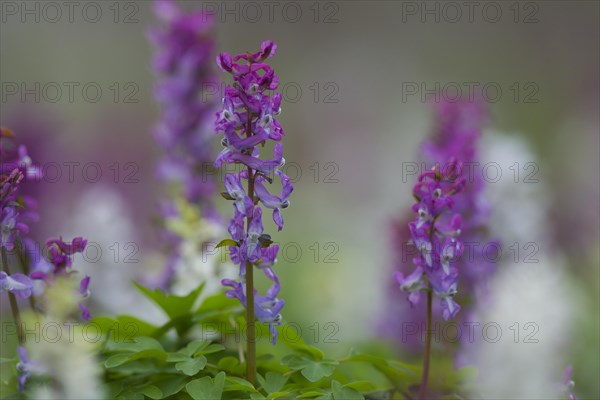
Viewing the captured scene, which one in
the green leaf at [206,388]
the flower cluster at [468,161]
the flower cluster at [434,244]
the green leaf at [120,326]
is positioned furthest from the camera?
the flower cluster at [468,161]

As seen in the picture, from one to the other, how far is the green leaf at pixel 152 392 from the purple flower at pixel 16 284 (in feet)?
1.14

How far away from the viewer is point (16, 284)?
1.81 metres

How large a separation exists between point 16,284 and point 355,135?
671cm

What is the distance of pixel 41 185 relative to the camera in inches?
143

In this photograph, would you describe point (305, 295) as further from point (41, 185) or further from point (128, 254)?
point (41, 185)

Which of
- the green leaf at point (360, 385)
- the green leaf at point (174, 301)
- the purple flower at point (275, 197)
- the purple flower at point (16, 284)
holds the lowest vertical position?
the green leaf at point (360, 385)

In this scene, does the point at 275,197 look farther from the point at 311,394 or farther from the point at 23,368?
the point at 23,368

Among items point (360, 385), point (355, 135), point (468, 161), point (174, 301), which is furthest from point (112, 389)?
point (355, 135)

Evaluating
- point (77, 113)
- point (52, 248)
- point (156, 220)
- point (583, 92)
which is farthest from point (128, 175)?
point (52, 248)

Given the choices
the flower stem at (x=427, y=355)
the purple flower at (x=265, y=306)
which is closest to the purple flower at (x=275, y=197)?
the purple flower at (x=265, y=306)

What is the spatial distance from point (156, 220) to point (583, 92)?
5720mm

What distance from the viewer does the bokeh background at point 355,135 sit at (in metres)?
3.48

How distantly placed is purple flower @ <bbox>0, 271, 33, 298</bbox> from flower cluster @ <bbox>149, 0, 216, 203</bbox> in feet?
4.77

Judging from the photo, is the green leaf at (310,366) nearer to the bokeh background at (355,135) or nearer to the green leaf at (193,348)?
the green leaf at (193,348)
